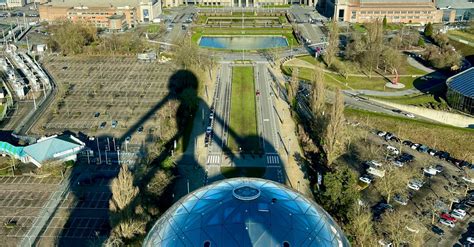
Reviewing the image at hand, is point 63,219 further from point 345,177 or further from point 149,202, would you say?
point 345,177

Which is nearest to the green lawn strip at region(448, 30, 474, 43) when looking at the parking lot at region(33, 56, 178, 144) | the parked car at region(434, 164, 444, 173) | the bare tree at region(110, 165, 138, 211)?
the parked car at region(434, 164, 444, 173)

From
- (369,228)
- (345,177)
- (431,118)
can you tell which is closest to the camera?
(369,228)

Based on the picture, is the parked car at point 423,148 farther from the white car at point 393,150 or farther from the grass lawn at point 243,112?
the grass lawn at point 243,112

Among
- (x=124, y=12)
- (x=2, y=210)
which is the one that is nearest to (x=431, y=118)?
(x=2, y=210)

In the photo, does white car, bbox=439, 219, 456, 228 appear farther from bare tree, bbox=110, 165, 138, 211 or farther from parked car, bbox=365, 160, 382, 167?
bare tree, bbox=110, 165, 138, 211

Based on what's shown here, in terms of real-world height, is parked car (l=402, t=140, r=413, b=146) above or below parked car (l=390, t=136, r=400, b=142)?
below

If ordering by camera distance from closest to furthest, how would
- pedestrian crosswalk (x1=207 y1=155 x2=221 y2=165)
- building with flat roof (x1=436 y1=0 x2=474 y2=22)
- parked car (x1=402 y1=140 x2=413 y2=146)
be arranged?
pedestrian crosswalk (x1=207 y1=155 x2=221 y2=165) → parked car (x1=402 y1=140 x2=413 y2=146) → building with flat roof (x1=436 y1=0 x2=474 y2=22)

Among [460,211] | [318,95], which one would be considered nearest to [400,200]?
[460,211]
